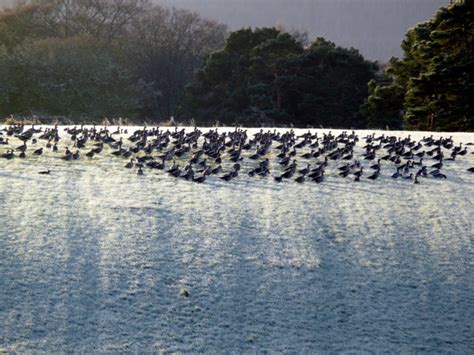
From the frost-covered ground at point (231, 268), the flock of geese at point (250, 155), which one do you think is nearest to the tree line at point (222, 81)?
the flock of geese at point (250, 155)

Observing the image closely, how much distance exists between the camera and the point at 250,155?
15.4 m

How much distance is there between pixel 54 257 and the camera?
339 inches

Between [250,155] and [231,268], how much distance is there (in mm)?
6942

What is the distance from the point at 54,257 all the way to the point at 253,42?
46.3 meters

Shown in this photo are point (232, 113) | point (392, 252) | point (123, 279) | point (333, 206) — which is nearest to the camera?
point (123, 279)

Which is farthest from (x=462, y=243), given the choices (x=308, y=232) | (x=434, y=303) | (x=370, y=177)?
(x=370, y=177)

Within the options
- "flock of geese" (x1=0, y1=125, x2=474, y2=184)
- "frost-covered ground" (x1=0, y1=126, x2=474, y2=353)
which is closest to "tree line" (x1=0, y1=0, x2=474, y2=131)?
"flock of geese" (x1=0, y1=125, x2=474, y2=184)

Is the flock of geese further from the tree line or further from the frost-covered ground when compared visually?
the tree line

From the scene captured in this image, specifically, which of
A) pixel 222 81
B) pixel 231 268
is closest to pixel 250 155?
pixel 231 268

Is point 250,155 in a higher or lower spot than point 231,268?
higher

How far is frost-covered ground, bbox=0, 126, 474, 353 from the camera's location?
24.4 ft

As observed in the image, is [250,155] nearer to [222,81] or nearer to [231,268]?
[231,268]

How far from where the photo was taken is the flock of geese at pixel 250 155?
43.4ft

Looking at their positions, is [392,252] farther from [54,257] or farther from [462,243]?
[54,257]
